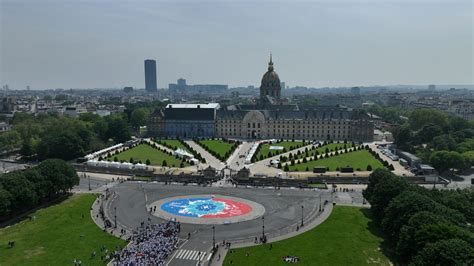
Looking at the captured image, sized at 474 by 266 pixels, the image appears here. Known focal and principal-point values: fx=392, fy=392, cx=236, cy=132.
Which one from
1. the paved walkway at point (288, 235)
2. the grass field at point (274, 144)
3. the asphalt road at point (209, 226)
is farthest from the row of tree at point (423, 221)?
the grass field at point (274, 144)

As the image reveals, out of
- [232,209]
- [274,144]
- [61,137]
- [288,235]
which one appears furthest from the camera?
[274,144]

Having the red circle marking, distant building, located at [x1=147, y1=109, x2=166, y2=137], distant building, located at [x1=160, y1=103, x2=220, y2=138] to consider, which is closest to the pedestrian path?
the red circle marking

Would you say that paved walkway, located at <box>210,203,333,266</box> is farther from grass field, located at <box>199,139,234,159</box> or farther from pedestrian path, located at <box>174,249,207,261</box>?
grass field, located at <box>199,139,234,159</box>

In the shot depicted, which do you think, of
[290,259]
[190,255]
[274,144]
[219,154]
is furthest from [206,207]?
A: [274,144]

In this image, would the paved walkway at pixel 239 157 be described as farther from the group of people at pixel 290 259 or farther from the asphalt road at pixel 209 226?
the group of people at pixel 290 259

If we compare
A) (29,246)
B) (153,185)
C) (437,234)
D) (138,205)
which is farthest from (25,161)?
(437,234)

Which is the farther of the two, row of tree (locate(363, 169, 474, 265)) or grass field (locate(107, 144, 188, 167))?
grass field (locate(107, 144, 188, 167))

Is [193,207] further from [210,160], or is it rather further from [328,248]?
[210,160]

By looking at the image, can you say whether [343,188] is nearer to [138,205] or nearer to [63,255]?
[138,205]
